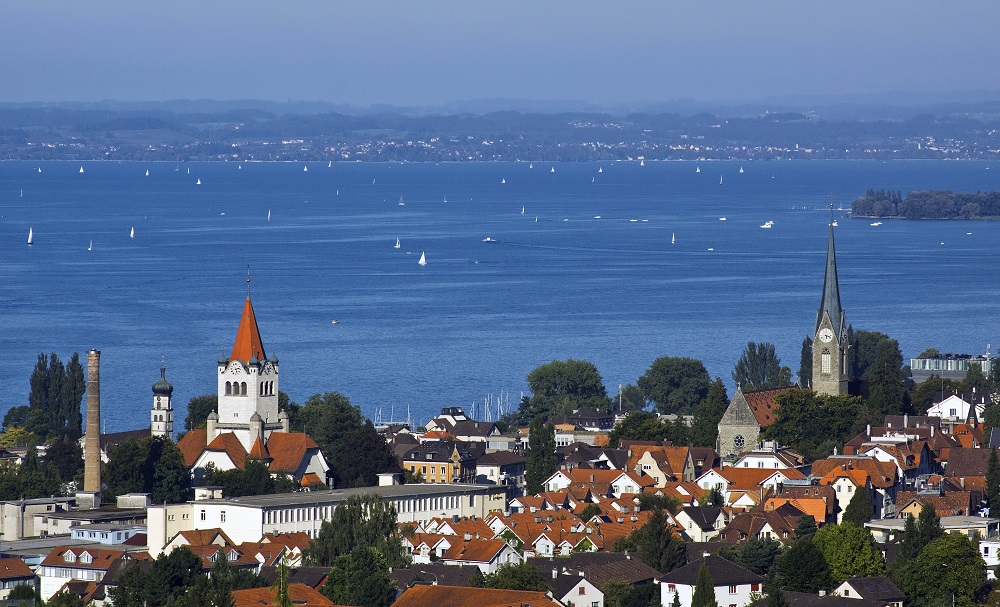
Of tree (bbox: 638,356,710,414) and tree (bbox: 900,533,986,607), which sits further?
tree (bbox: 638,356,710,414)

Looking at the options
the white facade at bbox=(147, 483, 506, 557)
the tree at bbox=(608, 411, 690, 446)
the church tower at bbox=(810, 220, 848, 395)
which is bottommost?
the white facade at bbox=(147, 483, 506, 557)

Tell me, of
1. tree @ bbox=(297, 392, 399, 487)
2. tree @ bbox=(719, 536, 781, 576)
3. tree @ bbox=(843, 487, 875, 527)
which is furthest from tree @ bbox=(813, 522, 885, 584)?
tree @ bbox=(297, 392, 399, 487)

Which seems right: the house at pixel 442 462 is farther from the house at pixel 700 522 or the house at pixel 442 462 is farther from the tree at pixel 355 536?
the tree at pixel 355 536

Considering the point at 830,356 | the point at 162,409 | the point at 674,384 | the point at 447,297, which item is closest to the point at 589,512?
the point at 162,409

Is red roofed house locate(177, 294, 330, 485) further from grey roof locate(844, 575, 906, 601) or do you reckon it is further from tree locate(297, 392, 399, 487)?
grey roof locate(844, 575, 906, 601)

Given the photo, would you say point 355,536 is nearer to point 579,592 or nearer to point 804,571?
point 579,592

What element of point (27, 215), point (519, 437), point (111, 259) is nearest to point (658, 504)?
point (519, 437)
